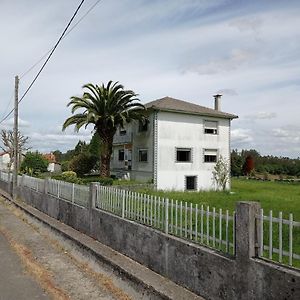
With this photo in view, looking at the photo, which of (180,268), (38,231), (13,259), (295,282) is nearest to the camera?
(295,282)

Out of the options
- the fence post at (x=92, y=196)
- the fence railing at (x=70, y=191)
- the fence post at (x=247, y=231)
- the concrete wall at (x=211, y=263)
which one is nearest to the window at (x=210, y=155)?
the fence railing at (x=70, y=191)

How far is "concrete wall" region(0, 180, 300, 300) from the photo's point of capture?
4.43 metres

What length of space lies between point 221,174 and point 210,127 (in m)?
4.02

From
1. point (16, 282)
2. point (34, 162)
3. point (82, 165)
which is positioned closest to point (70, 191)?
point (16, 282)

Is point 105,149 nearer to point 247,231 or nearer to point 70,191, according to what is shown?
point 70,191

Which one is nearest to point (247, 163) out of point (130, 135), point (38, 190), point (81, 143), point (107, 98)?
point (81, 143)

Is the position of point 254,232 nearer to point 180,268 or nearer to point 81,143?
point 180,268

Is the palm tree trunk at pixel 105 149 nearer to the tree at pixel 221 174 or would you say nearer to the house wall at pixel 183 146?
the house wall at pixel 183 146

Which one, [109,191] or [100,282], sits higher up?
[109,191]

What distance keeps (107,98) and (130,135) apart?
511cm

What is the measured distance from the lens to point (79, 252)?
977cm

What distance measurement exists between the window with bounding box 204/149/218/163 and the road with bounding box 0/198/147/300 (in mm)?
22256

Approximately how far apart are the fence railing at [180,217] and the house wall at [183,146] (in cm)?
2192

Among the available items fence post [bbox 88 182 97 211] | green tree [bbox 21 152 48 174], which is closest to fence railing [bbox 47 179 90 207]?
fence post [bbox 88 182 97 211]
